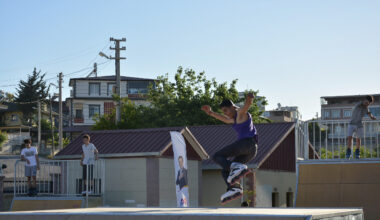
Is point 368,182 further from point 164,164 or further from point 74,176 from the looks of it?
point 74,176

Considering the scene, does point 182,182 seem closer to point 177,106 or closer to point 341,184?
point 341,184

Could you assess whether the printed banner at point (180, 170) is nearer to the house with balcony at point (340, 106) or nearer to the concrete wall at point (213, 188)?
the concrete wall at point (213, 188)

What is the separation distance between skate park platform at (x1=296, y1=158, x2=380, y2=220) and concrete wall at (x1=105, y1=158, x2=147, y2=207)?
6585mm

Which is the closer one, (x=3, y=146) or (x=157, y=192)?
(x=157, y=192)

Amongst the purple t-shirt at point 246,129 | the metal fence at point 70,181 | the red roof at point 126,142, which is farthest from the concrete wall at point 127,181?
the purple t-shirt at point 246,129

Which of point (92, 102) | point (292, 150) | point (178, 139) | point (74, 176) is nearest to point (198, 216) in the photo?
point (178, 139)

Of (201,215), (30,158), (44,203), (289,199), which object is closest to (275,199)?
(289,199)

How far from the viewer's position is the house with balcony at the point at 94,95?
84.3 meters

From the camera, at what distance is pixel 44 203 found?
18609 millimetres

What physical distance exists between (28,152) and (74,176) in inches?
166

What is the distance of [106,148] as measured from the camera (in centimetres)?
2373

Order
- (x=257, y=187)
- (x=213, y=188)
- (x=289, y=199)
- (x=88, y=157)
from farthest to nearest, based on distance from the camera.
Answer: (x=289, y=199) < (x=257, y=187) < (x=213, y=188) < (x=88, y=157)

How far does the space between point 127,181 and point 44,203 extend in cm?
431

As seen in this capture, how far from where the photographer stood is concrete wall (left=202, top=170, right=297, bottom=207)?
102ft
